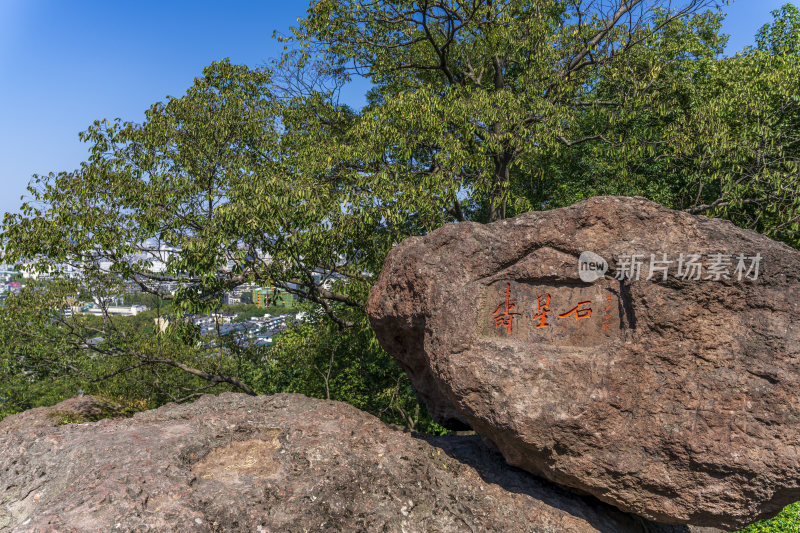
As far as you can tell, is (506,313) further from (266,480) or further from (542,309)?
(266,480)

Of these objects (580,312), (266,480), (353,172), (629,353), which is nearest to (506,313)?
(580,312)

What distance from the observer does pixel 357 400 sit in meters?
11.1

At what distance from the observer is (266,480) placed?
187 inches

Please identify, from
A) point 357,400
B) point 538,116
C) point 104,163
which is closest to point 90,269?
point 104,163

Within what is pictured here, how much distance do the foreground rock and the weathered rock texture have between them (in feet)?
1.90

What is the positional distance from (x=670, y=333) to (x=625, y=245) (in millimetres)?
874

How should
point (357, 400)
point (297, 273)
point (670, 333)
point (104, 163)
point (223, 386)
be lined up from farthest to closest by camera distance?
1. point (223, 386)
2. point (357, 400)
3. point (104, 163)
4. point (297, 273)
5. point (670, 333)

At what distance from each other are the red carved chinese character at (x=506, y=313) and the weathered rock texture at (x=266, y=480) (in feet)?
5.69

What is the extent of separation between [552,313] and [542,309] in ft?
0.33

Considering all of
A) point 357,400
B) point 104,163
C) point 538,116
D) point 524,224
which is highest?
point 538,116

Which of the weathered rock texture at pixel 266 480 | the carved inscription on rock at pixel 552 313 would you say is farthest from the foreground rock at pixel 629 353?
the weathered rock texture at pixel 266 480

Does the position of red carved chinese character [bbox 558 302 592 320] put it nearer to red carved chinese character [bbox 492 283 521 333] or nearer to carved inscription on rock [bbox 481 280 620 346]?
carved inscription on rock [bbox 481 280 620 346]

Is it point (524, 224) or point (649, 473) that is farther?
point (524, 224)

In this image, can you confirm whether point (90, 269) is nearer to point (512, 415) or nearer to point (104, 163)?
point (104, 163)
